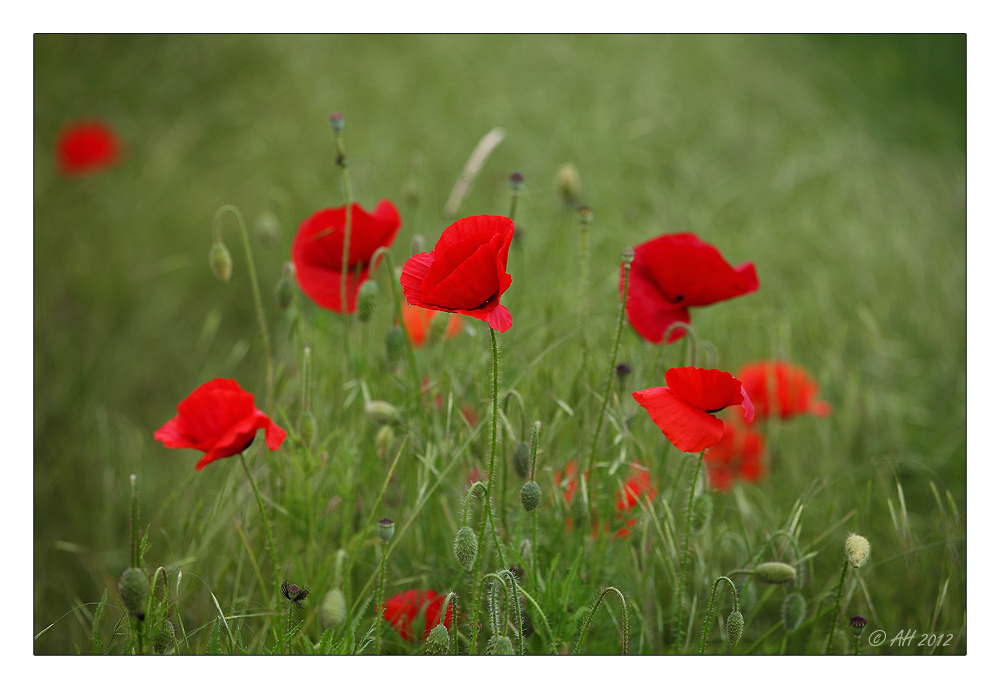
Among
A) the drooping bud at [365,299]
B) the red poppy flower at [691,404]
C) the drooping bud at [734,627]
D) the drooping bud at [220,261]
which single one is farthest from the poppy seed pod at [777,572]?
the drooping bud at [220,261]

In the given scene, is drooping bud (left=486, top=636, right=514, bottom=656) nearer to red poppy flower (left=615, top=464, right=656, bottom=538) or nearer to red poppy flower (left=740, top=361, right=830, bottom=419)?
red poppy flower (left=615, top=464, right=656, bottom=538)

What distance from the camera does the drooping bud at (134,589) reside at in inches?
31.6

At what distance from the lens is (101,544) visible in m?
1.47

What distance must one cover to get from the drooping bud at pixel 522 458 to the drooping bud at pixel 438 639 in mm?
201

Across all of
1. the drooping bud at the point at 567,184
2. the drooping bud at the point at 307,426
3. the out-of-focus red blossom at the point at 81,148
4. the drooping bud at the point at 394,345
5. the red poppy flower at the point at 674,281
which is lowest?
the drooping bud at the point at 307,426

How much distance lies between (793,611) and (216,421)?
732 mm

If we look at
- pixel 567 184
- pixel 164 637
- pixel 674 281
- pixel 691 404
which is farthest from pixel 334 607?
pixel 567 184

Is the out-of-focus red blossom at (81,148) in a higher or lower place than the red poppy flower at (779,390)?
higher

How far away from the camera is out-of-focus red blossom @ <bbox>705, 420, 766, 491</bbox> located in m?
1.39

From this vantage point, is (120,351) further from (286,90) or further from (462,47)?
(462,47)

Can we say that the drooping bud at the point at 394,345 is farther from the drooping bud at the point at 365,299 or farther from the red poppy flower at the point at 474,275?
the red poppy flower at the point at 474,275

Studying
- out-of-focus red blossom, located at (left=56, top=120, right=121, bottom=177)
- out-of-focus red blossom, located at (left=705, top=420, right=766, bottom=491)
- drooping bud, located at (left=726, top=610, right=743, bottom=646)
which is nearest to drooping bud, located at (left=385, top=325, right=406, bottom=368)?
drooping bud, located at (left=726, top=610, right=743, bottom=646)

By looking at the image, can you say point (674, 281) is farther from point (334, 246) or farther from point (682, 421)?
point (334, 246)

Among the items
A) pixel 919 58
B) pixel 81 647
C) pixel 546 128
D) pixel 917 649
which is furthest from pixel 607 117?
pixel 81 647
